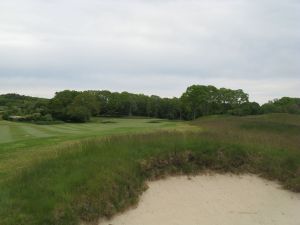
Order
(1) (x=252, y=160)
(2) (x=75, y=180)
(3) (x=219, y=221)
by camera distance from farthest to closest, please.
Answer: (1) (x=252, y=160) < (3) (x=219, y=221) < (2) (x=75, y=180)

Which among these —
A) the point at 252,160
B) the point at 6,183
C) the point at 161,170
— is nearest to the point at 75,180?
the point at 6,183

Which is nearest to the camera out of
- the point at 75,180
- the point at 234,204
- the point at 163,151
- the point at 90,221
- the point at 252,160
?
the point at 90,221

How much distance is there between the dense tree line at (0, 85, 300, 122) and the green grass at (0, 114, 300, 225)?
2785 inches

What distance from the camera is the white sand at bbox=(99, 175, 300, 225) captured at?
376 inches

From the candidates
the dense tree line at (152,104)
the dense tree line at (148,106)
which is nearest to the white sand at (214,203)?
the dense tree line at (148,106)

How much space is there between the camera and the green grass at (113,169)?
8.12 metres

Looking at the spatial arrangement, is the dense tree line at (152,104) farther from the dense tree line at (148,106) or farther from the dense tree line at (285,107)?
the dense tree line at (285,107)

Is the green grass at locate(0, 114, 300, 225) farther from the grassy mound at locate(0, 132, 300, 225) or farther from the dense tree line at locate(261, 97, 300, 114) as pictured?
the dense tree line at locate(261, 97, 300, 114)

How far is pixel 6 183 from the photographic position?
9422 millimetres

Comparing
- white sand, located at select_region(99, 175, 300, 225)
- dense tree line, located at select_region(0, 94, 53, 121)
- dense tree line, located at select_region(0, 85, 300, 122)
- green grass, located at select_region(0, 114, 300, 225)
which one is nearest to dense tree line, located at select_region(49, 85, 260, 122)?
dense tree line, located at select_region(0, 85, 300, 122)

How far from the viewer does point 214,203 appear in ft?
35.3

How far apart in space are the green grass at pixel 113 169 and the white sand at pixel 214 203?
1.05ft

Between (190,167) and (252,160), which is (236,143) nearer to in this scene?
(252,160)

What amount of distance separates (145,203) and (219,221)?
6.01 ft
